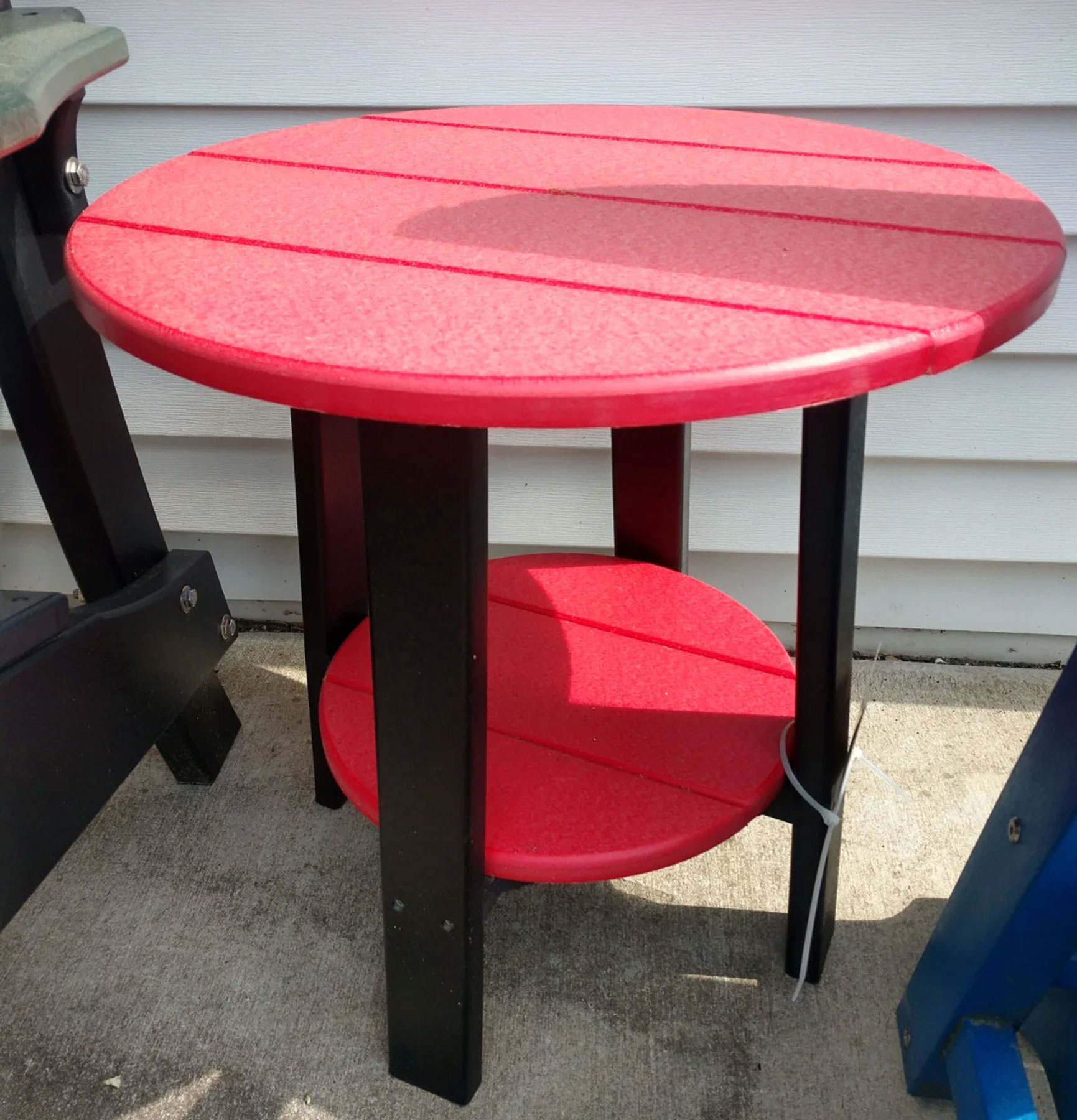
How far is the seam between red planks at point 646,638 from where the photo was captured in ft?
4.83

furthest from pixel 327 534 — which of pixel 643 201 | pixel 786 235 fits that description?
pixel 786 235

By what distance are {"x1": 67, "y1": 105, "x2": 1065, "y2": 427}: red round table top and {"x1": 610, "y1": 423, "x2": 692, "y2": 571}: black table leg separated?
1.39ft

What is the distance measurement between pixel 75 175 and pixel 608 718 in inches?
35.0

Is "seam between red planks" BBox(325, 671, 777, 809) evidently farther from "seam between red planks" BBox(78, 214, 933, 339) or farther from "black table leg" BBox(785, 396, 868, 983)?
"seam between red planks" BBox(78, 214, 933, 339)

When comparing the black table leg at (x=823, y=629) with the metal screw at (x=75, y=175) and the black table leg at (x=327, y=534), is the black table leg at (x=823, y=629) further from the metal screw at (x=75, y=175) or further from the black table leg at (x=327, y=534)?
the metal screw at (x=75, y=175)

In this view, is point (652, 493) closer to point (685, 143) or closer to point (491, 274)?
point (685, 143)

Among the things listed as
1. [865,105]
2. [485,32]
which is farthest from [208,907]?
[865,105]

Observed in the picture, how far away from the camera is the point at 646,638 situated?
1.53m

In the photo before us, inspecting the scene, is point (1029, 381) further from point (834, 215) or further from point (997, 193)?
point (834, 215)

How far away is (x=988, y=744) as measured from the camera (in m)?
1.86

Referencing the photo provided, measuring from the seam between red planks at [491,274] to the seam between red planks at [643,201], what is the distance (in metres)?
0.23

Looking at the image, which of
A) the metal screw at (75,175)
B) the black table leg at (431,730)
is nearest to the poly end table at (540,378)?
the black table leg at (431,730)

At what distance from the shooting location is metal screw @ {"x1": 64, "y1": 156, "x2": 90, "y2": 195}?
128 centimetres

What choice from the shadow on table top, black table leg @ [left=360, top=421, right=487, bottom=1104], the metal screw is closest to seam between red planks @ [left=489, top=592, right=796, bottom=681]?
black table leg @ [left=360, top=421, right=487, bottom=1104]
